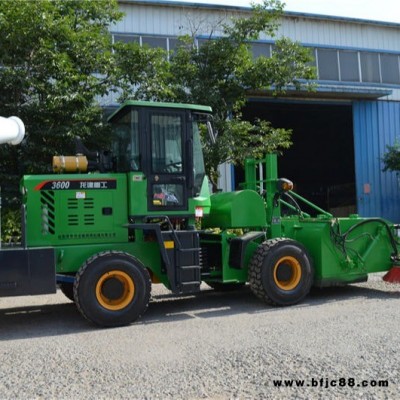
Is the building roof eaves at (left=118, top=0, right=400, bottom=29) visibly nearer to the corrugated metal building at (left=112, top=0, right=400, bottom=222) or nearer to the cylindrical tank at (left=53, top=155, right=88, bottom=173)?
the corrugated metal building at (left=112, top=0, right=400, bottom=222)

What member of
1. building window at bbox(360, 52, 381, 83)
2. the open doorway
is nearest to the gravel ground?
the open doorway

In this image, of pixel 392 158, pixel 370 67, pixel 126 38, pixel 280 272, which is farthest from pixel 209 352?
pixel 370 67

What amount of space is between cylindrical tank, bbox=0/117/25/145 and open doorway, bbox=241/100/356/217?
13812mm

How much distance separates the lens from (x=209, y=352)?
534 cm

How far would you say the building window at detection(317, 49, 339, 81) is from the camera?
778 inches

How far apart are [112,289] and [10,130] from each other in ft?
8.29

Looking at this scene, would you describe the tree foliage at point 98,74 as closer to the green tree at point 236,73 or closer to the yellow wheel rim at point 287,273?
the green tree at point 236,73

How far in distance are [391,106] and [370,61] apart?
6.92 ft

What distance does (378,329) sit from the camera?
6121 millimetres

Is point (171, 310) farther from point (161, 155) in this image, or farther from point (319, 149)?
point (319, 149)

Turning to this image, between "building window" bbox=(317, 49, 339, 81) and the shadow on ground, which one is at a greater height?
"building window" bbox=(317, 49, 339, 81)

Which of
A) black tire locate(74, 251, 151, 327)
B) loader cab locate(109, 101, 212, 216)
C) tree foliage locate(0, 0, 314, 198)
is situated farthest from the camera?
tree foliage locate(0, 0, 314, 198)

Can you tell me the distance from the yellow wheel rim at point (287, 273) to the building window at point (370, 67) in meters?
14.7

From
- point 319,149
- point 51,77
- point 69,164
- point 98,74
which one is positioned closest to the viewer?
point 69,164
